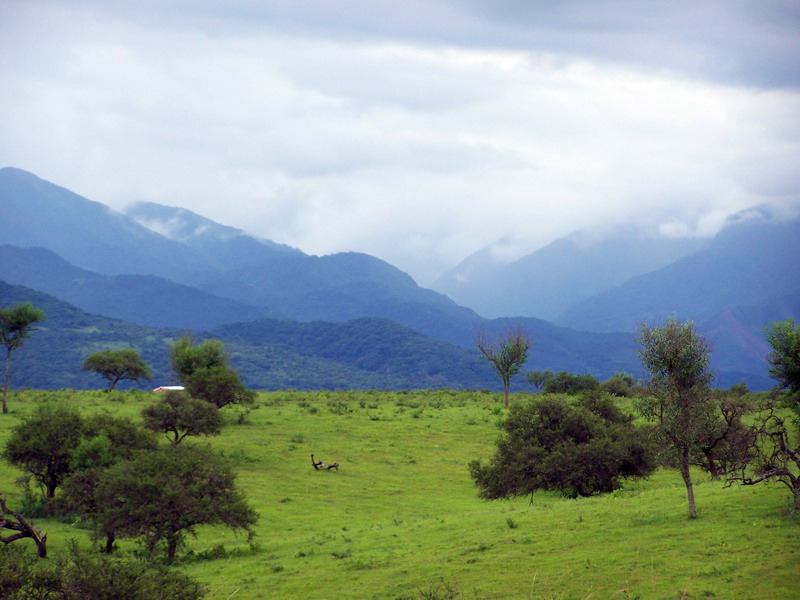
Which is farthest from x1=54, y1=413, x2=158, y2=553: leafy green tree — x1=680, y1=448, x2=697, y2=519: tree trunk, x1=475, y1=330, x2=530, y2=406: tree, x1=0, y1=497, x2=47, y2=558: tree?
x1=475, y1=330, x2=530, y2=406: tree

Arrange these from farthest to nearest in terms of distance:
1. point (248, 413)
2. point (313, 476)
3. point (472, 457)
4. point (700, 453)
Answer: point (248, 413) → point (472, 457) → point (313, 476) → point (700, 453)

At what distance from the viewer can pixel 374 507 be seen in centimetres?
4000

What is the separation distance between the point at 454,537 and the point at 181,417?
81.8 ft

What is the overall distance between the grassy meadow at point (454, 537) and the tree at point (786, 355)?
801cm

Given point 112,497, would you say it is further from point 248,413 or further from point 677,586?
point 248,413

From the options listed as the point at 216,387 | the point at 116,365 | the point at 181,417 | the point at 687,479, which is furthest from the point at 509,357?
the point at 687,479

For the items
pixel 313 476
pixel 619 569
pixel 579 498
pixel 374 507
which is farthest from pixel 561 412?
pixel 619 569

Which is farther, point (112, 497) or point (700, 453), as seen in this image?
point (700, 453)

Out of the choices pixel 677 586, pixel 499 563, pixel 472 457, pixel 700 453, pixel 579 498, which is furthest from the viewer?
pixel 472 457

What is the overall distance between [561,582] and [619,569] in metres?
1.78

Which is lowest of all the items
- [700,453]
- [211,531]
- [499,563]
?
[211,531]

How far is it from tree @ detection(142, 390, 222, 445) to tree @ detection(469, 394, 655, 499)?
18726 millimetres

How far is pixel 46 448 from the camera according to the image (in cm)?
3628

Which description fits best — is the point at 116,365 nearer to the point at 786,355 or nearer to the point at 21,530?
the point at 21,530
